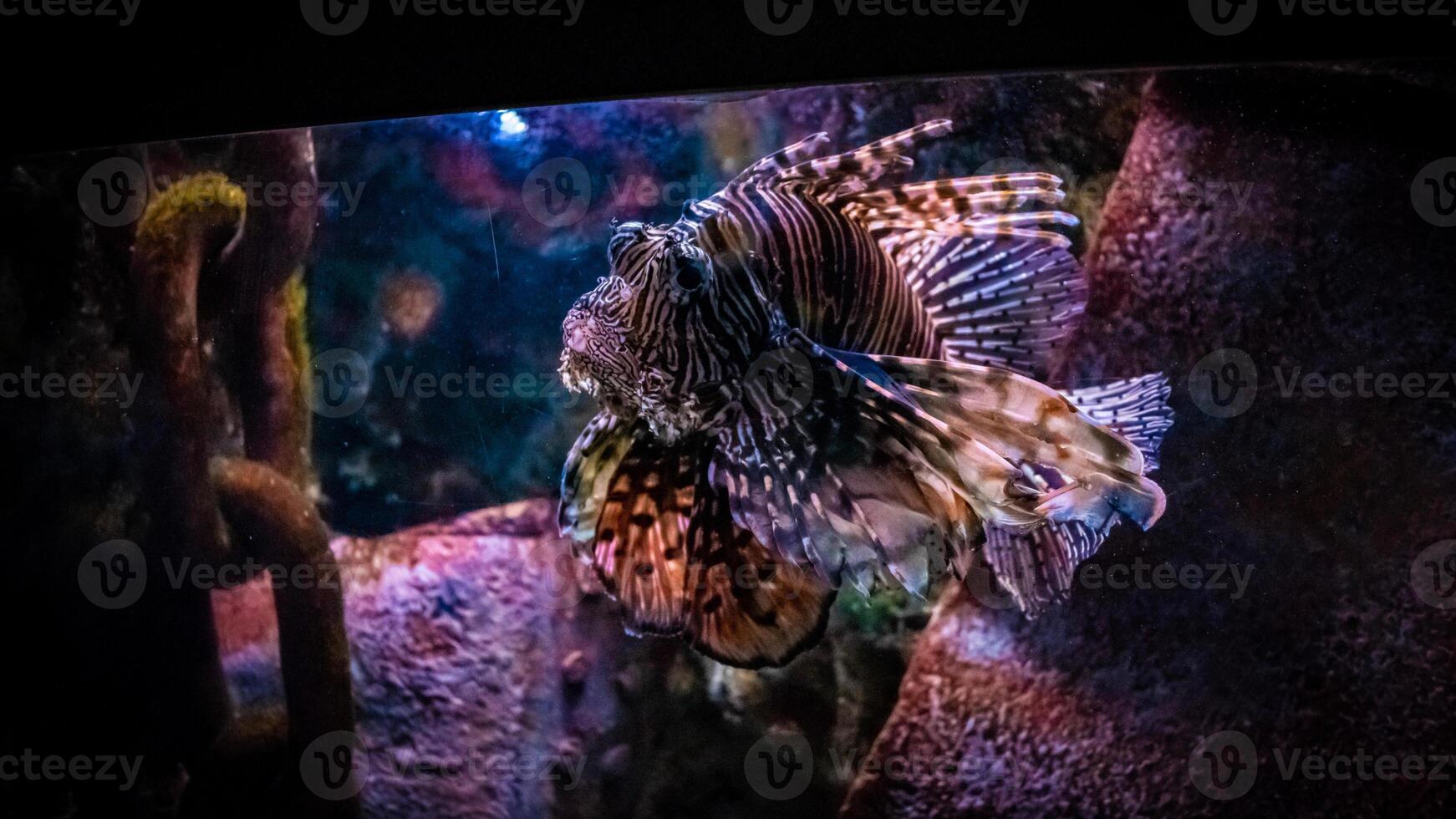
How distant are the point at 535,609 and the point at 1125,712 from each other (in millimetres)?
1859

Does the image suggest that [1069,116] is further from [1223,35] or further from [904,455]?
[904,455]

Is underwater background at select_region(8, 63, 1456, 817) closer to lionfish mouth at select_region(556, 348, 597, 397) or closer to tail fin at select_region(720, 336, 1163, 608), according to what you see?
lionfish mouth at select_region(556, 348, 597, 397)

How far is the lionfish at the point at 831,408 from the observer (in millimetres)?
1787

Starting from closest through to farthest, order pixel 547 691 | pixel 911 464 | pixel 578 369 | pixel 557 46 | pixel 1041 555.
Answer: pixel 911 464
pixel 578 369
pixel 1041 555
pixel 557 46
pixel 547 691

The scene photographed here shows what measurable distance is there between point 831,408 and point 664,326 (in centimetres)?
45

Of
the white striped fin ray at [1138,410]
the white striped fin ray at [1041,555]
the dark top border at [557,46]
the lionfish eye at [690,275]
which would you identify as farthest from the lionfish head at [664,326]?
the white striped fin ray at [1138,410]

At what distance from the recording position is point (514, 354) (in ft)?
8.39

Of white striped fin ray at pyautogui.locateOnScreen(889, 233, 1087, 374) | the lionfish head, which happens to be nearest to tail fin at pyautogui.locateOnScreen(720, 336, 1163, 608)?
the lionfish head

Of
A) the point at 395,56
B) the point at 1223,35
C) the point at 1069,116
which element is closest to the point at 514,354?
the point at 395,56

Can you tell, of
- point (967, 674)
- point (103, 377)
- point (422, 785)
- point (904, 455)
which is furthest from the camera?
point (103, 377)

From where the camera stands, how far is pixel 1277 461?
2408 millimetres

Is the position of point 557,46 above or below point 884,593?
above

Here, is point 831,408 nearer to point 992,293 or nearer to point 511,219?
point 992,293

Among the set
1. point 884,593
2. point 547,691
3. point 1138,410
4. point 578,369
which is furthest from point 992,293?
point 547,691
